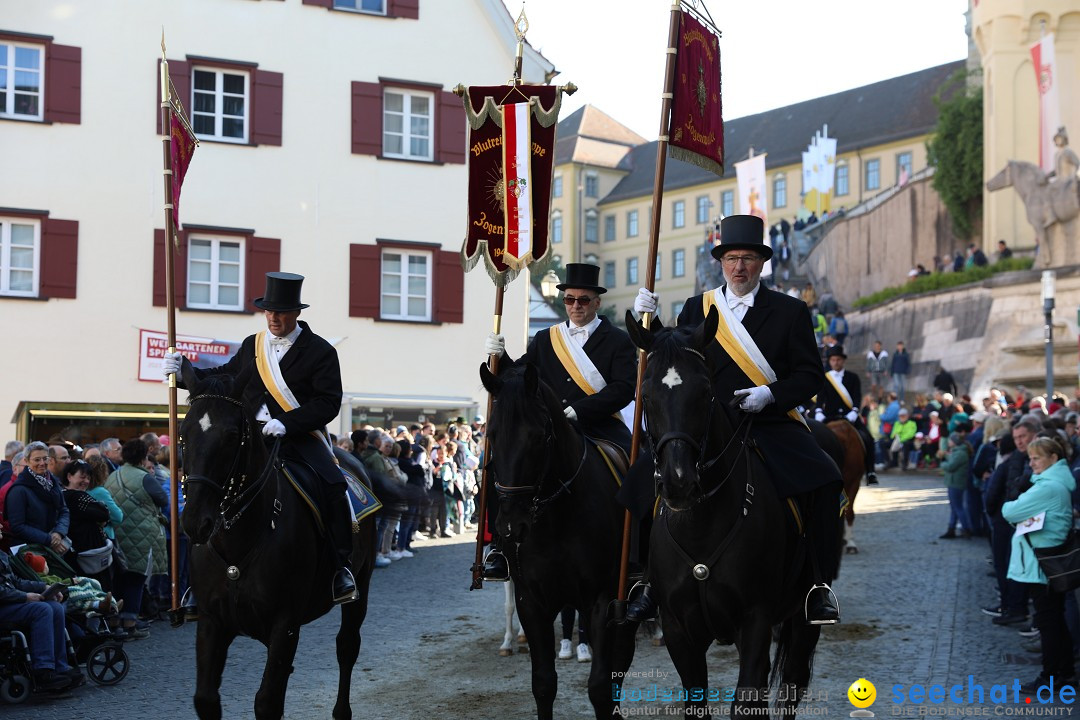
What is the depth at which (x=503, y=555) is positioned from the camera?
8266 mm

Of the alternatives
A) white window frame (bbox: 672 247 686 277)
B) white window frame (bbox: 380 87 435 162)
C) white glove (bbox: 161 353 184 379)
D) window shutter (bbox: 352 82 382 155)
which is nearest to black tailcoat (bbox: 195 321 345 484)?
white glove (bbox: 161 353 184 379)

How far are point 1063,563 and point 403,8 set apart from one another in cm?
2156

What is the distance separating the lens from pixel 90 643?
34.7 ft

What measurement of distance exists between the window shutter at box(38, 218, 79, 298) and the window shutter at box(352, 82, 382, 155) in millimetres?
5905

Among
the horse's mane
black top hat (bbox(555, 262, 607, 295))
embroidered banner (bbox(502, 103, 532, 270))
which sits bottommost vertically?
the horse's mane

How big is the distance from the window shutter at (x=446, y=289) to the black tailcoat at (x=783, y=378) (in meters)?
21.0

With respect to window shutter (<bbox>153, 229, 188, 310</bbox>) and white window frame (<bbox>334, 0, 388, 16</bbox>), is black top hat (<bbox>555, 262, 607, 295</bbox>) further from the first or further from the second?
white window frame (<bbox>334, 0, 388, 16</bbox>)

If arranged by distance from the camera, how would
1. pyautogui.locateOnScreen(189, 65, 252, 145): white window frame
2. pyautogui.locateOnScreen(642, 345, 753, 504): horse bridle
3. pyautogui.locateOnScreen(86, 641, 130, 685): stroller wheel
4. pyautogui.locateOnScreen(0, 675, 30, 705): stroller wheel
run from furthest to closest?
pyautogui.locateOnScreen(189, 65, 252, 145): white window frame → pyautogui.locateOnScreen(86, 641, 130, 685): stroller wheel → pyautogui.locateOnScreen(0, 675, 30, 705): stroller wheel → pyautogui.locateOnScreen(642, 345, 753, 504): horse bridle

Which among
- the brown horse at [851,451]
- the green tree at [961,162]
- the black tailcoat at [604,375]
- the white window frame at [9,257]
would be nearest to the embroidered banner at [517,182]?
the black tailcoat at [604,375]

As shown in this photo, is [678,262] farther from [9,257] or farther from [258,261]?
[9,257]

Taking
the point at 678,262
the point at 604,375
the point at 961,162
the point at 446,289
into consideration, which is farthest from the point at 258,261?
the point at 678,262

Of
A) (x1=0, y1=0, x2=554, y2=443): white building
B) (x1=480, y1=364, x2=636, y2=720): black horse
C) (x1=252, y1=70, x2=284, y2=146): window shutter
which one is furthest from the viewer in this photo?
(x1=252, y1=70, x2=284, y2=146): window shutter

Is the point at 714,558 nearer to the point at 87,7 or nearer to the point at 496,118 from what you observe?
the point at 496,118

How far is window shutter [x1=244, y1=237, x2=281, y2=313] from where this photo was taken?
26672mm
